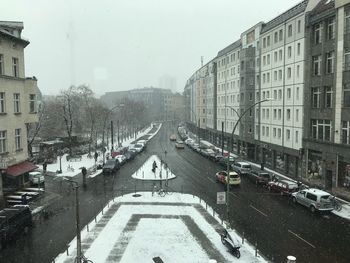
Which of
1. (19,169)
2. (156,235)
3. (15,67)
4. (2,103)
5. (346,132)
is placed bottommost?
(156,235)

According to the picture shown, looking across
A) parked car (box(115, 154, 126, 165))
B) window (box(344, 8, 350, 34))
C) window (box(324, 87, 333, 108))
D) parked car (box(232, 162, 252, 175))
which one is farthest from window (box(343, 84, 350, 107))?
parked car (box(115, 154, 126, 165))

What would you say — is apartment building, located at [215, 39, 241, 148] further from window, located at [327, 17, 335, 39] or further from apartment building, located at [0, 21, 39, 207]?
apartment building, located at [0, 21, 39, 207]

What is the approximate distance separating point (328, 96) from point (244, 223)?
18.3 meters

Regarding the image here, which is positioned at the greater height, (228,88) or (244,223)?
(228,88)

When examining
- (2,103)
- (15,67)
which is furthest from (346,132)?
(15,67)

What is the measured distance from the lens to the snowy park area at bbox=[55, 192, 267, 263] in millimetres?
19859

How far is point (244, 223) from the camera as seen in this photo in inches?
1029

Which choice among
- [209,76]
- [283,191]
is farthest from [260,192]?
[209,76]

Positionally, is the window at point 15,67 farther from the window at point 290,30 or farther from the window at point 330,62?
the window at point 290,30

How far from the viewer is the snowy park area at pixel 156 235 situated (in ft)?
65.2

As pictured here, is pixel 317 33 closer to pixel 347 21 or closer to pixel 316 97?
pixel 347 21

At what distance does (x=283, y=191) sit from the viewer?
3544 centimetres

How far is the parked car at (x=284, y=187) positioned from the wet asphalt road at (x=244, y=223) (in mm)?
766

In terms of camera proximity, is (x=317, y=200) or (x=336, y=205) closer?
(x=317, y=200)
